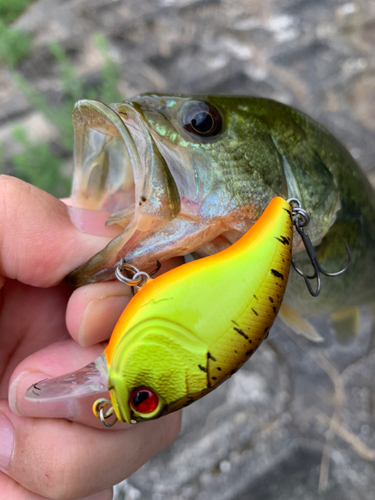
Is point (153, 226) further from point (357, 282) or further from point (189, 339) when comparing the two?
point (357, 282)

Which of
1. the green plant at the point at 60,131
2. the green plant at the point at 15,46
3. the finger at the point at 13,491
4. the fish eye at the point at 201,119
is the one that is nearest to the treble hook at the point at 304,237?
the fish eye at the point at 201,119

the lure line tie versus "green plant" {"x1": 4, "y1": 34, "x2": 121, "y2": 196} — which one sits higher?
the lure line tie

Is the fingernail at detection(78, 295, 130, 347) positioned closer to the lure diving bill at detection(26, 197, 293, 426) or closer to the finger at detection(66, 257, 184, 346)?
the finger at detection(66, 257, 184, 346)

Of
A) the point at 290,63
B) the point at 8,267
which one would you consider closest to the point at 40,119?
the point at 290,63

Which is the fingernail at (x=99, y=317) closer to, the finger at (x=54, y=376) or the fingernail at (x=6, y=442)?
the finger at (x=54, y=376)

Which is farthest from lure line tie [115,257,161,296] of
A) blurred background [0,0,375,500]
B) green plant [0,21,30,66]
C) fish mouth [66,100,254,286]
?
green plant [0,21,30,66]
